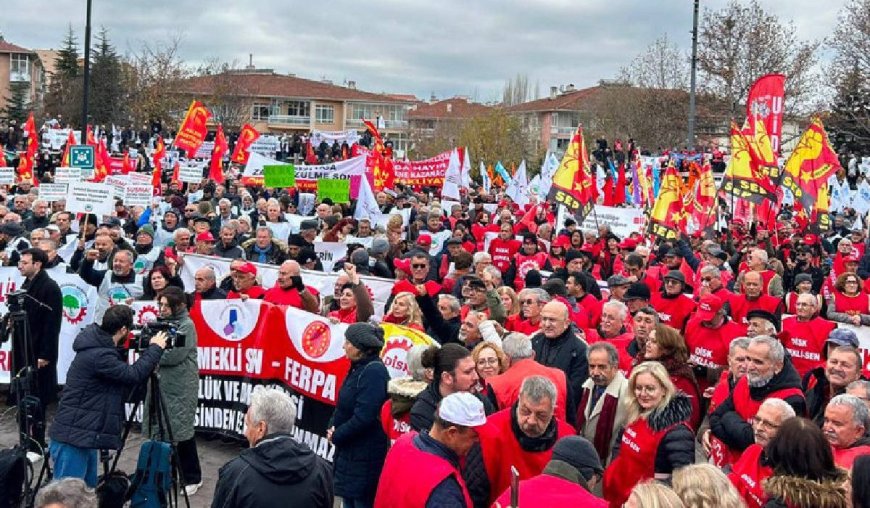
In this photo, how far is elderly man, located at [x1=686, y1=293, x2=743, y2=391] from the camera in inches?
314

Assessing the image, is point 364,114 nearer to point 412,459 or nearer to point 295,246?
point 295,246

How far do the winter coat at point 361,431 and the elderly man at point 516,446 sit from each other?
1.23 m

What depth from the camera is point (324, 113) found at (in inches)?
4070

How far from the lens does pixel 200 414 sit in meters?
8.88

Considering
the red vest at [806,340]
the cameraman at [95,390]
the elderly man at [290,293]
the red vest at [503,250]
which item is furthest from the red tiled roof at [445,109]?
the cameraman at [95,390]

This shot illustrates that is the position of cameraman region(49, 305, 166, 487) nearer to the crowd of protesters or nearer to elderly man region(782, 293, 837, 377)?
the crowd of protesters

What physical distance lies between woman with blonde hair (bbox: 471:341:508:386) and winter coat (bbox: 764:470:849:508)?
2.32 meters

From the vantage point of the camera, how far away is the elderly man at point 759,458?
4633 millimetres

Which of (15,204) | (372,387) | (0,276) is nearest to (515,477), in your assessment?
(372,387)

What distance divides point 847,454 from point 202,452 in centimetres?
597

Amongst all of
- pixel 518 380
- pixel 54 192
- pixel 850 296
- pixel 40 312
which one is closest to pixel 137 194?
pixel 54 192

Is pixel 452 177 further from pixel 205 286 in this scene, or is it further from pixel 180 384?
pixel 180 384

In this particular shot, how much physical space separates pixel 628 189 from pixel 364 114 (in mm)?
82695

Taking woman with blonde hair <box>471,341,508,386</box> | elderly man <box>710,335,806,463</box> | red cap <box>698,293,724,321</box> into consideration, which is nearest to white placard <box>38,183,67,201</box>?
red cap <box>698,293,724,321</box>
